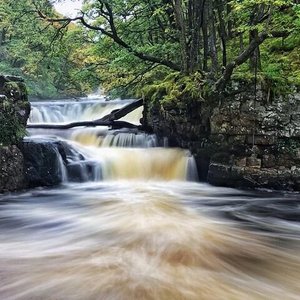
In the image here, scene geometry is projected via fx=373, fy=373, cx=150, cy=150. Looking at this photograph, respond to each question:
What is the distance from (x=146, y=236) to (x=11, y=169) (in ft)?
13.1

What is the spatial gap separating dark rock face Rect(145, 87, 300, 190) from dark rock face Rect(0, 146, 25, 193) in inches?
158

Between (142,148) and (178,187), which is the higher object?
(142,148)

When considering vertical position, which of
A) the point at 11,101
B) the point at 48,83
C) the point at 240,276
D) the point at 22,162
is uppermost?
the point at 48,83

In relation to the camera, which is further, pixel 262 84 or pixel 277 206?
pixel 262 84

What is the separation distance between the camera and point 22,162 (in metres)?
8.01

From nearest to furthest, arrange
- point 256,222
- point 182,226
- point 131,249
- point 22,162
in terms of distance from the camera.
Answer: point 131,249 → point 182,226 → point 256,222 → point 22,162

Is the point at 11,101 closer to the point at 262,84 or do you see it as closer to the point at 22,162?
the point at 22,162

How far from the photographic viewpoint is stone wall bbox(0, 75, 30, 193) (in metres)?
7.50

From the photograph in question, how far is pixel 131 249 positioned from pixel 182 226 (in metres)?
1.18

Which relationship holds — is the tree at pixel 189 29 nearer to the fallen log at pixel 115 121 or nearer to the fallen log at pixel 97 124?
the fallen log at pixel 115 121

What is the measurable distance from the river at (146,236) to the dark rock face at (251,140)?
369 mm

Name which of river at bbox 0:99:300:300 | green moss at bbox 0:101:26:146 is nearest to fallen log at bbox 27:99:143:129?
river at bbox 0:99:300:300

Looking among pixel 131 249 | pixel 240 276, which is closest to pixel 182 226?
pixel 131 249

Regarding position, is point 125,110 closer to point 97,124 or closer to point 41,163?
point 97,124
